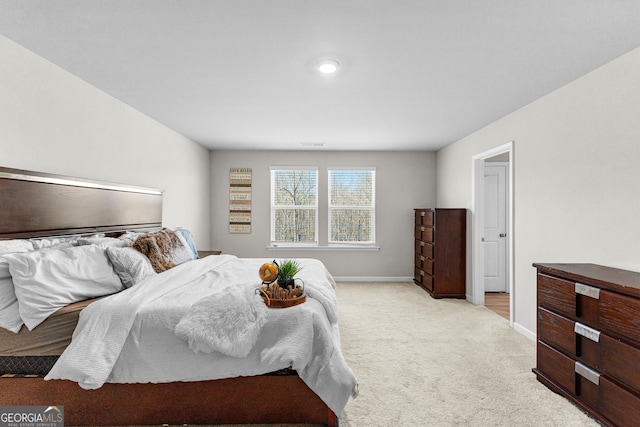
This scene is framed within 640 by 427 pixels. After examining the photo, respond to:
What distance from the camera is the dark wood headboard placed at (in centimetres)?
222

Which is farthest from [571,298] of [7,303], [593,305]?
[7,303]

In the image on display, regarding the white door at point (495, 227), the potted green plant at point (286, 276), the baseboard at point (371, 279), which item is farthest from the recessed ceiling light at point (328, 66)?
the baseboard at point (371, 279)

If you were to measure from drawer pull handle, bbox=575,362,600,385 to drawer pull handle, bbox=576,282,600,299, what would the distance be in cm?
46

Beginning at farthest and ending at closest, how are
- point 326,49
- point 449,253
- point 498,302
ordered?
point 449,253 → point 498,302 → point 326,49

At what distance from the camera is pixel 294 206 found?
6.15 m

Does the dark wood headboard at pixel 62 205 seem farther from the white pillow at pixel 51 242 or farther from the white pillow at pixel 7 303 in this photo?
the white pillow at pixel 7 303

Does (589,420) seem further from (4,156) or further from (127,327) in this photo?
(4,156)

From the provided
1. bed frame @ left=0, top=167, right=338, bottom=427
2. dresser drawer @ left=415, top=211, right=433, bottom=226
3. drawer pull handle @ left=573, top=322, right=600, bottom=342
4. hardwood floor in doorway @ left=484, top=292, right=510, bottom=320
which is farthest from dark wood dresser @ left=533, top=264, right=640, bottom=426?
dresser drawer @ left=415, top=211, right=433, bottom=226

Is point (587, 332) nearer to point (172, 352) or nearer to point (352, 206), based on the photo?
point (172, 352)

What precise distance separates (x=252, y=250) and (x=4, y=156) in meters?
4.10

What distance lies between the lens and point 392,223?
242 inches

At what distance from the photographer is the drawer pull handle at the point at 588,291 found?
6.82 ft

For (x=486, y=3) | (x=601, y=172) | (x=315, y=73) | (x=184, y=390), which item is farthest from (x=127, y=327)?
(x=601, y=172)

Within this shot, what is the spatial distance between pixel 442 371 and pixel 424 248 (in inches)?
118
